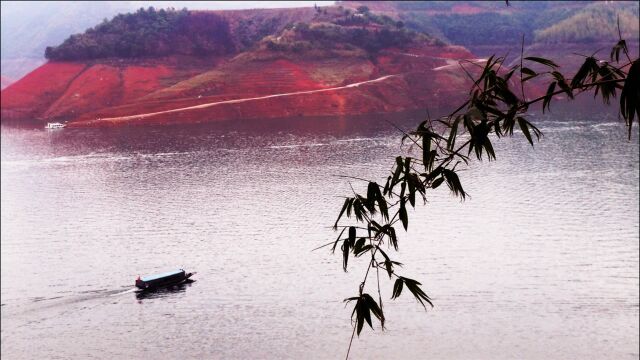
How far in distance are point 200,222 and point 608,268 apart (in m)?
24.0

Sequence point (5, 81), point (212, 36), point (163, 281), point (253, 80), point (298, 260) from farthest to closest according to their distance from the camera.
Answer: point (5, 81) < point (212, 36) < point (253, 80) < point (298, 260) < point (163, 281)

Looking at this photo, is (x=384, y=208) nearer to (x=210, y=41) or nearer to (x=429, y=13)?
(x=210, y=41)

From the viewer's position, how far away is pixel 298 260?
3984 centimetres

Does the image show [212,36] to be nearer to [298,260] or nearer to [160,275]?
[298,260]

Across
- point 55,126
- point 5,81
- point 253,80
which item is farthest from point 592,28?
point 5,81

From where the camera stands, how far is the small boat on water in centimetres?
3675

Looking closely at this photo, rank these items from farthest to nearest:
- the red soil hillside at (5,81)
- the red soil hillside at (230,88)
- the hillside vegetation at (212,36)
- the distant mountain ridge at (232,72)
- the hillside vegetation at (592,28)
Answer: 1. the red soil hillside at (5,81)
2. the hillside vegetation at (592,28)
3. the hillside vegetation at (212,36)
4. the distant mountain ridge at (232,72)
5. the red soil hillside at (230,88)

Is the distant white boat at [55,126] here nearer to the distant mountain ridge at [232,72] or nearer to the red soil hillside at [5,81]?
the distant mountain ridge at [232,72]

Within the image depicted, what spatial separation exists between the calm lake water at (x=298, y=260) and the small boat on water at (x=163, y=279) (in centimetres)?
70

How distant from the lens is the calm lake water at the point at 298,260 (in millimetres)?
30844

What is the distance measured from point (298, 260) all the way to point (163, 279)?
698 cm

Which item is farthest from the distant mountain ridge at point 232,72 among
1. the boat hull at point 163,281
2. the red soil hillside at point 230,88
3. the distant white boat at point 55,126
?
the boat hull at point 163,281

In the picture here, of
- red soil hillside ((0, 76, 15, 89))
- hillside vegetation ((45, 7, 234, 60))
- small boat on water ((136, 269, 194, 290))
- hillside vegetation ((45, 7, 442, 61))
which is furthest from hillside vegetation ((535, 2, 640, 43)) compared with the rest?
small boat on water ((136, 269, 194, 290))

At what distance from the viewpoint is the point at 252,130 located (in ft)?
298
